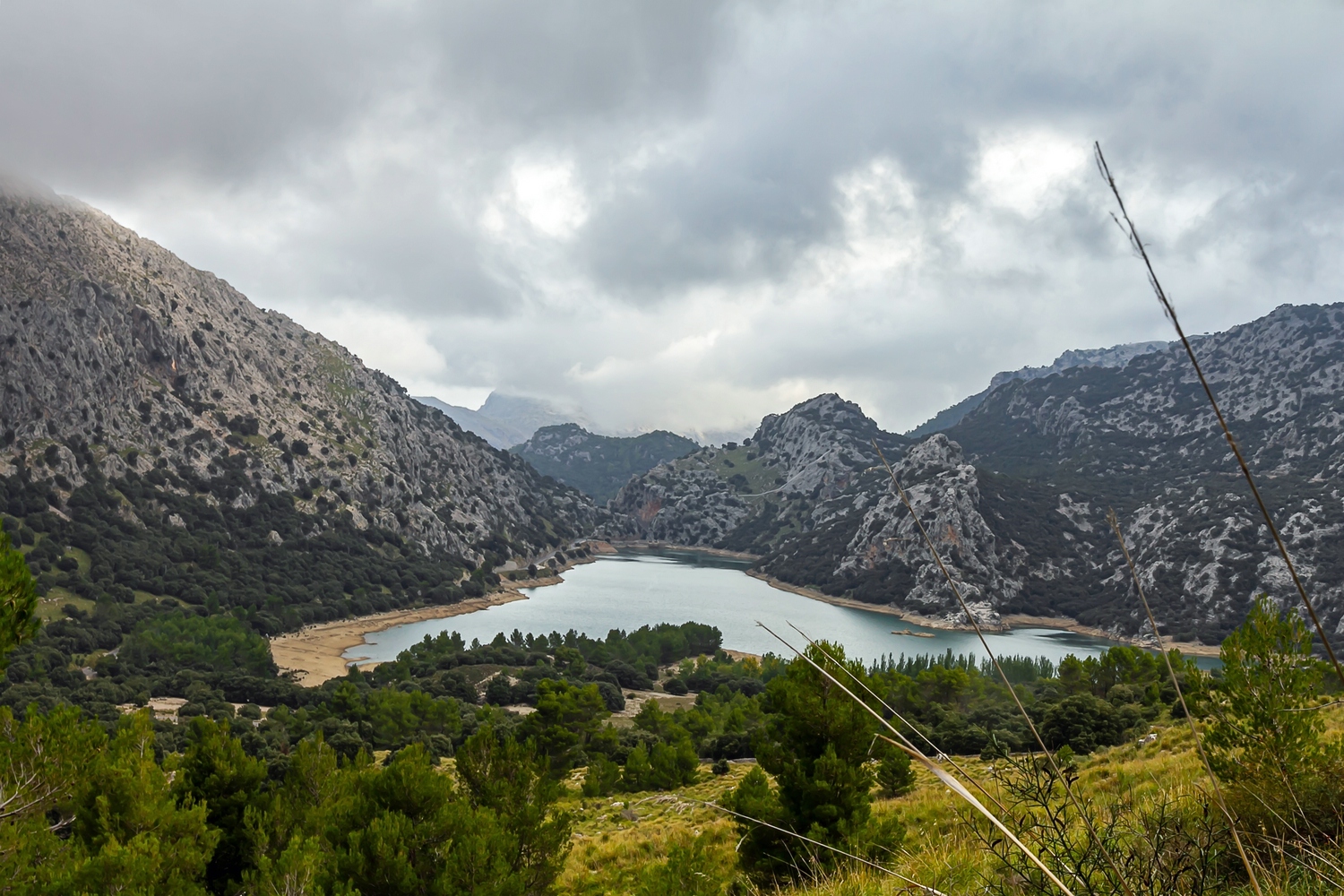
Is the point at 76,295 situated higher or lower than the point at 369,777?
higher

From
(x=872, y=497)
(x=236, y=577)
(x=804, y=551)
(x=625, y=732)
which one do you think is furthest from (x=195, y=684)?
(x=872, y=497)

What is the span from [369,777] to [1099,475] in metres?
214

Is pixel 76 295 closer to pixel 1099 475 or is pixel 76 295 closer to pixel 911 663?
pixel 911 663

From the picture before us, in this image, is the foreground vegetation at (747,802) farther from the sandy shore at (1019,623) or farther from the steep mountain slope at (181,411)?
the steep mountain slope at (181,411)

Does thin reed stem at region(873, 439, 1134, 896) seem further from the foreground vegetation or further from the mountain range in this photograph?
the mountain range

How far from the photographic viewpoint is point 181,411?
128m

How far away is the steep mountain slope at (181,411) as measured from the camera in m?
108

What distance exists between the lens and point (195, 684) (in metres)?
61.6

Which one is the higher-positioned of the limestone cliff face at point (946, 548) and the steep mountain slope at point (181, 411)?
the steep mountain slope at point (181, 411)

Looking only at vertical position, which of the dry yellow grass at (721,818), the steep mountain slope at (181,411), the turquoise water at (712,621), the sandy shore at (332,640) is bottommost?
the turquoise water at (712,621)

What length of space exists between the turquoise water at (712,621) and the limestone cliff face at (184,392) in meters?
34.7

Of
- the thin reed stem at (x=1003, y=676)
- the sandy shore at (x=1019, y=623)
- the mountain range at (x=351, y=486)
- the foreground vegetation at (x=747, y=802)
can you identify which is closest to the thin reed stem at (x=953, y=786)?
the foreground vegetation at (x=747, y=802)

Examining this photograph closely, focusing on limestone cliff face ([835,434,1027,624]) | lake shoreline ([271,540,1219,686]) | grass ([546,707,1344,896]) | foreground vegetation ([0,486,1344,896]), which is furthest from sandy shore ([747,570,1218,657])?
grass ([546,707,1344,896])

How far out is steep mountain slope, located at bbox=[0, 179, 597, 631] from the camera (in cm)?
10838
